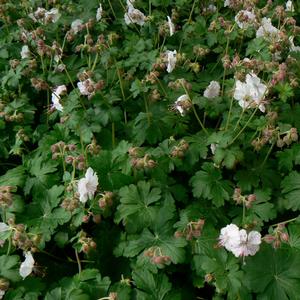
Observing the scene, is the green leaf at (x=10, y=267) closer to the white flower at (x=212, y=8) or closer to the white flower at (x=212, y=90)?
the white flower at (x=212, y=90)

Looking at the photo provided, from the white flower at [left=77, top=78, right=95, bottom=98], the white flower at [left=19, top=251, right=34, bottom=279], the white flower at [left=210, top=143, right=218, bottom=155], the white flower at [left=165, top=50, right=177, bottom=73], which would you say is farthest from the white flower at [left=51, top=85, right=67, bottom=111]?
the white flower at [left=19, top=251, right=34, bottom=279]

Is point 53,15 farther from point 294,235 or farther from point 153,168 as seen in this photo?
point 294,235

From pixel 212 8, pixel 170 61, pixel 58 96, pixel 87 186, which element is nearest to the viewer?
pixel 87 186

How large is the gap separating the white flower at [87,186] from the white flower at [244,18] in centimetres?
147

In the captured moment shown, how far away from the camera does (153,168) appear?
2414 millimetres

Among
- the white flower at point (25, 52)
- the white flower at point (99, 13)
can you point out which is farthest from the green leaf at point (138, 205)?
the white flower at point (99, 13)

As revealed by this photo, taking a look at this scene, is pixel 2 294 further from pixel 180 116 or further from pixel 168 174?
pixel 180 116

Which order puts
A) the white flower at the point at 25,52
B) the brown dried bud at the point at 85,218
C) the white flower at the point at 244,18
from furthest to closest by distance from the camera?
the white flower at the point at 25,52 < the white flower at the point at 244,18 < the brown dried bud at the point at 85,218

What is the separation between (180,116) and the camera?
9.09ft

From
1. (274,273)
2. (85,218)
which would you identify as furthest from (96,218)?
(274,273)

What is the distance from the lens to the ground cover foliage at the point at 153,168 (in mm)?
2086

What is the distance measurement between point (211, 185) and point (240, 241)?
51 cm

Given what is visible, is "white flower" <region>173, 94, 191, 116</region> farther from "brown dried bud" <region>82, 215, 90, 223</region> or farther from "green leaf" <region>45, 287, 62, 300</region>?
"green leaf" <region>45, 287, 62, 300</region>

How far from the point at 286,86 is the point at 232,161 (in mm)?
605
